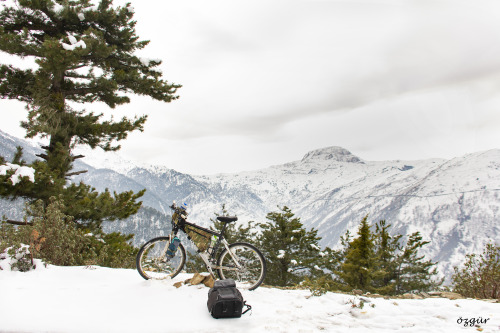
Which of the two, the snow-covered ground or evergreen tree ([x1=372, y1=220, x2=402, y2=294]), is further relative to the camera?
evergreen tree ([x1=372, y1=220, x2=402, y2=294])

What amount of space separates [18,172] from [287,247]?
82.1 ft

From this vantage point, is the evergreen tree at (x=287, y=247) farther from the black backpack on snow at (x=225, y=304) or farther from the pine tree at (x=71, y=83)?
the black backpack on snow at (x=225, y=304)

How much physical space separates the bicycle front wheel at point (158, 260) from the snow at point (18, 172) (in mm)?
6551

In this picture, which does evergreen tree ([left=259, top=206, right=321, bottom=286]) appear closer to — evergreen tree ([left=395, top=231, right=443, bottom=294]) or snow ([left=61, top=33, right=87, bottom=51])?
evergreen tree ([left=395, top=231, right=443, bottom=294])

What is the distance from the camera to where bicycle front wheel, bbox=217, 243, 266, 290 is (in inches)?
256

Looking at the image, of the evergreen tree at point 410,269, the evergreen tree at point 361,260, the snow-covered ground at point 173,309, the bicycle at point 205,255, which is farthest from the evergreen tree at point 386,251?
the bicycle at point 205,255

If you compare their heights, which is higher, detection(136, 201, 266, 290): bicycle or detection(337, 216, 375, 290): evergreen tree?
detection(136, 201, 266, 290): bicycle

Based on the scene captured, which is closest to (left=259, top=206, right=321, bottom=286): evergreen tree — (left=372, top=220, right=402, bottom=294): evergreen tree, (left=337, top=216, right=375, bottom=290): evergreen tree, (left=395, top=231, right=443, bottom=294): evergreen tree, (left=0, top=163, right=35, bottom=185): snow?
(left=372, top=220, right=402, bottom=294): evergreen tree

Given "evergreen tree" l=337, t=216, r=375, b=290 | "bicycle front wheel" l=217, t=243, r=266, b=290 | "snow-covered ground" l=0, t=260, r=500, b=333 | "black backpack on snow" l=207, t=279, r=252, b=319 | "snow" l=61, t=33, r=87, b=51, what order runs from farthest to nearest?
"evergreen tree" l=337, t=216, r=375, b=290 < "snow" l=61, t=33, r=87, b=51 < "bicycle front wheel" l=217, t=243, r=266, b=290 < "black backpack on snow" l=207, t=279, r=252, b=319 < "snow-covered ground" l=0, t=260, r=500, b=333

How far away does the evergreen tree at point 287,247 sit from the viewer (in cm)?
2923

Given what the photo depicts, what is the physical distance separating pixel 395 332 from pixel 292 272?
26.5 m

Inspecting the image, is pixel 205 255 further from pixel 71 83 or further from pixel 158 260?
pixel 71 83

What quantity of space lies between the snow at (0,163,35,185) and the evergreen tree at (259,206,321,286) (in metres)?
21.7

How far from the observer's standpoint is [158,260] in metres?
6.72
